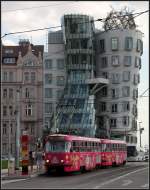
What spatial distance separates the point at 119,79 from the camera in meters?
114

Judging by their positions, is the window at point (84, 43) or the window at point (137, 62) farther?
the window at point (137, 62)

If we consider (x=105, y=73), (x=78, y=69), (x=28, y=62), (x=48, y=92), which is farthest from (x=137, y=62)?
(x=28, y=62)

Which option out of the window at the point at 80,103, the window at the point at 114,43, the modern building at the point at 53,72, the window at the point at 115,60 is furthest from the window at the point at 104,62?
the window at the point at 80,103

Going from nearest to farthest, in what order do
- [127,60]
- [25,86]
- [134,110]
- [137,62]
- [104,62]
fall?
[25,86] → [134,110] → [127,60] → [137,62] → [104,62]

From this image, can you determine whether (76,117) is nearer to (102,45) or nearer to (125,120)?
(125,120)

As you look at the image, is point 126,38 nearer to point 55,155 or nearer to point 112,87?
point 112,87

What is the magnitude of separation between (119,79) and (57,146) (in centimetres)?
7220

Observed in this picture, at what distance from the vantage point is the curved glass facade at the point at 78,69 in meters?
109

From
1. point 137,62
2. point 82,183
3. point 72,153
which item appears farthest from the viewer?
point 137,62

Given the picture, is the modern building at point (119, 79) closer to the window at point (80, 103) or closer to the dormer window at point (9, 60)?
the window at point (80, 103)

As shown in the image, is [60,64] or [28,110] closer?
[28,110]

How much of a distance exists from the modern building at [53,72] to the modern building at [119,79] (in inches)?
282

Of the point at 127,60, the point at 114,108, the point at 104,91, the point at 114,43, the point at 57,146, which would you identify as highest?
the point at 114,43

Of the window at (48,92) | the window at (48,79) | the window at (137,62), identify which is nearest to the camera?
the window at (48,79)
